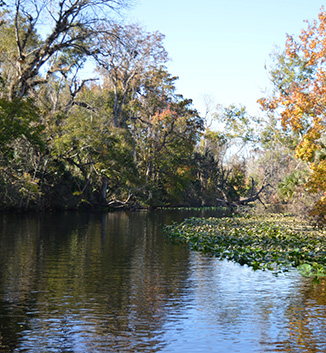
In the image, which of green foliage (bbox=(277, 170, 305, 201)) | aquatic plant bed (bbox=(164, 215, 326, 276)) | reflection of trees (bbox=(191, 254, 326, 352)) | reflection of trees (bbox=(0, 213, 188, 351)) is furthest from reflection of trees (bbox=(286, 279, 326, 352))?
green foliage (bbox=(277, 170, 305, 201))

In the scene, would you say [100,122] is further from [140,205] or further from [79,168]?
[140,205]

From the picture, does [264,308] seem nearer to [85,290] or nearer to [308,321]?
[308,321]

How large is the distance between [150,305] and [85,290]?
1.90 meters

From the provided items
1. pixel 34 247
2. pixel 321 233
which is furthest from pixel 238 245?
pixel 34 247

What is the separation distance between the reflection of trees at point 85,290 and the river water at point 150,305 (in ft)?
0.06

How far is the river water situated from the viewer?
724 cm

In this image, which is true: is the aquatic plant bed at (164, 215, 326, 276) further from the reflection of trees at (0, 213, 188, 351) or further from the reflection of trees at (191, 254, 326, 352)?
the reflection of trees at (0, 213, 188, 351)

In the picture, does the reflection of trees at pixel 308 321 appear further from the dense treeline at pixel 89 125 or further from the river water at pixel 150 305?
the dense treeline at pixel 89 125

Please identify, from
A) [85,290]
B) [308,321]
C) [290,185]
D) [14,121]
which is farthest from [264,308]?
[290,185]

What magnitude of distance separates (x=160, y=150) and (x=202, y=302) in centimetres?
4346

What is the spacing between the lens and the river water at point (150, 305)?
7.24m

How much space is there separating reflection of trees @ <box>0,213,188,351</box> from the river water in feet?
0.06

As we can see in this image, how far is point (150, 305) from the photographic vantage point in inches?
377

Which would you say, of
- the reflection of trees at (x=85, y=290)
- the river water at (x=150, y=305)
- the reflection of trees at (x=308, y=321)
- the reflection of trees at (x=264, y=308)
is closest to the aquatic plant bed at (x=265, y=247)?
the river water at (x=150, y=305)
